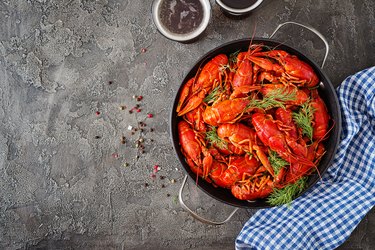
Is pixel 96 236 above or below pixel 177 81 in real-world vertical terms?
below

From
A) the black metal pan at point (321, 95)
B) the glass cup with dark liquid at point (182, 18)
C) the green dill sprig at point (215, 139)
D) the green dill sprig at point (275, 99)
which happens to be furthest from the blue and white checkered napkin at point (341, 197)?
the glass cup with dark liquid at point (182, 18)

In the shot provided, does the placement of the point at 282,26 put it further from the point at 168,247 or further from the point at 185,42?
the point at 168,247

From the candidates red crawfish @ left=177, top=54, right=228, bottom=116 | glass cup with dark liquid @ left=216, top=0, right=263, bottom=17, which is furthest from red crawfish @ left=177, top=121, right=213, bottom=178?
glass cup with dark liquid @ left=216, top=0, right=263, bottom=17

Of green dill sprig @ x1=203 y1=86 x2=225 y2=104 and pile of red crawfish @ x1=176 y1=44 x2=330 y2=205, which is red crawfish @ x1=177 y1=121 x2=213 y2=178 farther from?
green dill sprig @ x1=203 y1=86 x2=225 y2=104

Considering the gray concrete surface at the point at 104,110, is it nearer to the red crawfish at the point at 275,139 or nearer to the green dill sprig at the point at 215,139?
the green dill sprig at the point at 215,139

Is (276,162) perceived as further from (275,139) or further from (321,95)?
(321,95)

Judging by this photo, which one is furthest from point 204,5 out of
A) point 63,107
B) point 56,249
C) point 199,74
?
point 56,249

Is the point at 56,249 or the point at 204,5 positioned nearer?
the point at 204,5

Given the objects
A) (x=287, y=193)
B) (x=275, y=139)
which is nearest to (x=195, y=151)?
(x=275, y=139)
